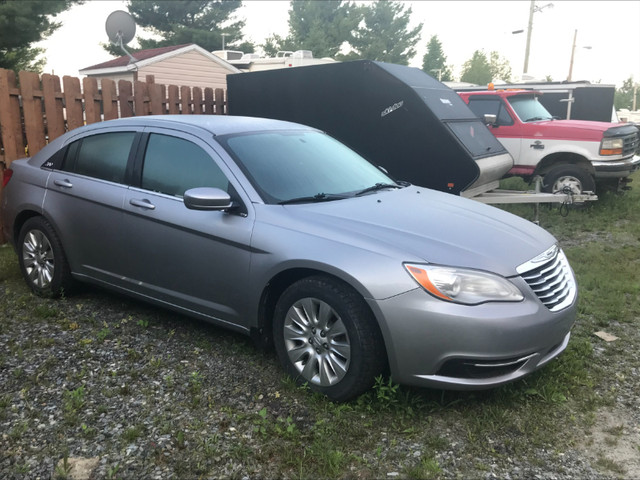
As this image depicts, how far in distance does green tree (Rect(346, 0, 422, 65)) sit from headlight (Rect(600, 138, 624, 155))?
1387 inches

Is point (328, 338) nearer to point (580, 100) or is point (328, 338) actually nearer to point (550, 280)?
point (550, 280)

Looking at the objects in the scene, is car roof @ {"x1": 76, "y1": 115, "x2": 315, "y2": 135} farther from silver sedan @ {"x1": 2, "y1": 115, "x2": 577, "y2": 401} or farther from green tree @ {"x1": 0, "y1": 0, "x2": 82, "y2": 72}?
green tree @ {"x1": 0, "y1": 0, "x2": 82, "y2": 72}

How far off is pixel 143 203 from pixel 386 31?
141ft

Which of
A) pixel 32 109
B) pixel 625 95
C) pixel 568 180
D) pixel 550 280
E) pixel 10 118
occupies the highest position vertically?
pixel 625 95

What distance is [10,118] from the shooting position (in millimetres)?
6957

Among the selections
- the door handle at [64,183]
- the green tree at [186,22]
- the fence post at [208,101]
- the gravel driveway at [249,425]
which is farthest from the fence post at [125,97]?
the green tree at [186,22]

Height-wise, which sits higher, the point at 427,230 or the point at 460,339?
the point at 427,230

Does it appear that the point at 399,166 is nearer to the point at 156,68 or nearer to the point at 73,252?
the point at 73,252

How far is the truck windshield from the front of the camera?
35.0 feet

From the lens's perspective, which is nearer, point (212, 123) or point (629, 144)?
point (212, 123)

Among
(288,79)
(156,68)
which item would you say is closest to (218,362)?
(288,79)

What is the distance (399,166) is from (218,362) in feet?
13.1

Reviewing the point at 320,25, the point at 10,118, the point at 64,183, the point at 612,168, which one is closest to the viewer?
the point at 64,183

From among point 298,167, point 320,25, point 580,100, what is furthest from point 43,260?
point 320,25
